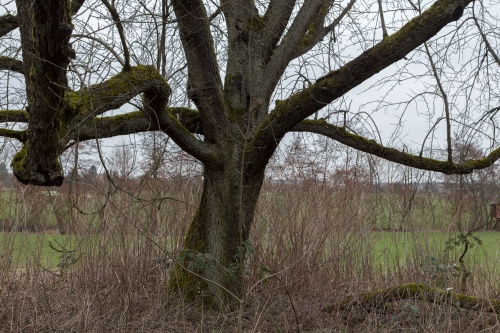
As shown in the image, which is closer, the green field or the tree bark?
the tree bark

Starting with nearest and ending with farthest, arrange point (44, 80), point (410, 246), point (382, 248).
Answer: point (44, 80) → point (410, 246) → point (382, 248)

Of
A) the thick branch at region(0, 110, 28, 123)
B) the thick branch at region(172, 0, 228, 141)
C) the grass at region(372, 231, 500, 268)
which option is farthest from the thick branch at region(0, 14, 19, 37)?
the grass at region(372, 231, 500, 268)

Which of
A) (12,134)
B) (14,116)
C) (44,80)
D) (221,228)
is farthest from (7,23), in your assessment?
(221,228)

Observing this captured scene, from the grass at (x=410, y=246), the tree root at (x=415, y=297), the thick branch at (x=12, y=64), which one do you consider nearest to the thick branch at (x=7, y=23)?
the thick branch at (x=12, y=64)

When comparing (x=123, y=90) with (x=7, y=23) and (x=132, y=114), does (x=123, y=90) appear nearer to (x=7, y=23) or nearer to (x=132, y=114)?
(x=132, y=114)

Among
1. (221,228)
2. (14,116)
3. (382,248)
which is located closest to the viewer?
(14,116)

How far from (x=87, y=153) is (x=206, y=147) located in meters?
2.19

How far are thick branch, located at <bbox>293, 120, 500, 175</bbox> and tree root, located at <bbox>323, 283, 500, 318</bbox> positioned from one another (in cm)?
101

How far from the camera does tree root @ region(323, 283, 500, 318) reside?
12.0 ft

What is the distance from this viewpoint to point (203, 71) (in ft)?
13.2

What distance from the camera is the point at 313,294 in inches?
178

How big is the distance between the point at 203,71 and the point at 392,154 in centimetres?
174

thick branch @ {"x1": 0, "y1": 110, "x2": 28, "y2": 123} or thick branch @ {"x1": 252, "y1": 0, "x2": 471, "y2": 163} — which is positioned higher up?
thick branch @ {"x1": 252, "y1": 0, "x2": 471, "y2": 163}

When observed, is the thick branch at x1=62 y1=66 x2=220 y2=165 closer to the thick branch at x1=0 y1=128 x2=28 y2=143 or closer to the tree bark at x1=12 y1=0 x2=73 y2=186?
the tree bark at x1=12 y1=0 x2=73 y2=186
